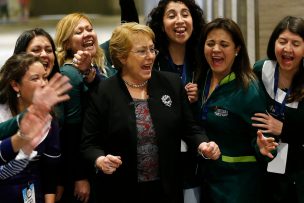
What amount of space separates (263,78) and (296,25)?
0.34m

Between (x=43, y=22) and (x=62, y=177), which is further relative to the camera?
(x=43, y=22)

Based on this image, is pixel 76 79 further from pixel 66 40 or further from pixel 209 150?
pixel 209 150

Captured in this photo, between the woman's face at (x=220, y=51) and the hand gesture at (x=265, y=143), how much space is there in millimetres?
408

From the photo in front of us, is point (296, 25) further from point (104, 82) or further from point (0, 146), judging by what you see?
point (0, 146)

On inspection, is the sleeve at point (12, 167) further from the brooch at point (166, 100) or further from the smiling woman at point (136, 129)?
the brooch at point (166, 100)

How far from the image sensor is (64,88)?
201 cm

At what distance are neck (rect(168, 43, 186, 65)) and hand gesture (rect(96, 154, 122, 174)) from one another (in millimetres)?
919

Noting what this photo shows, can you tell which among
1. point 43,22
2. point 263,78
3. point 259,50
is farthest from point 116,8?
point 263,78

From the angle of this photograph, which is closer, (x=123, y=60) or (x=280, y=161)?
(x=123, y=60)

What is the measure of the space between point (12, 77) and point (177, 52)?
108 cm

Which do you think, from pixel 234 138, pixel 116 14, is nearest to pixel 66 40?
pixel 234 138

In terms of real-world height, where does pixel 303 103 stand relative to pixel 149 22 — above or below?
below

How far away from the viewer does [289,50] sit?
9.21ft

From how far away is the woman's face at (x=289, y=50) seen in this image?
2.82m
